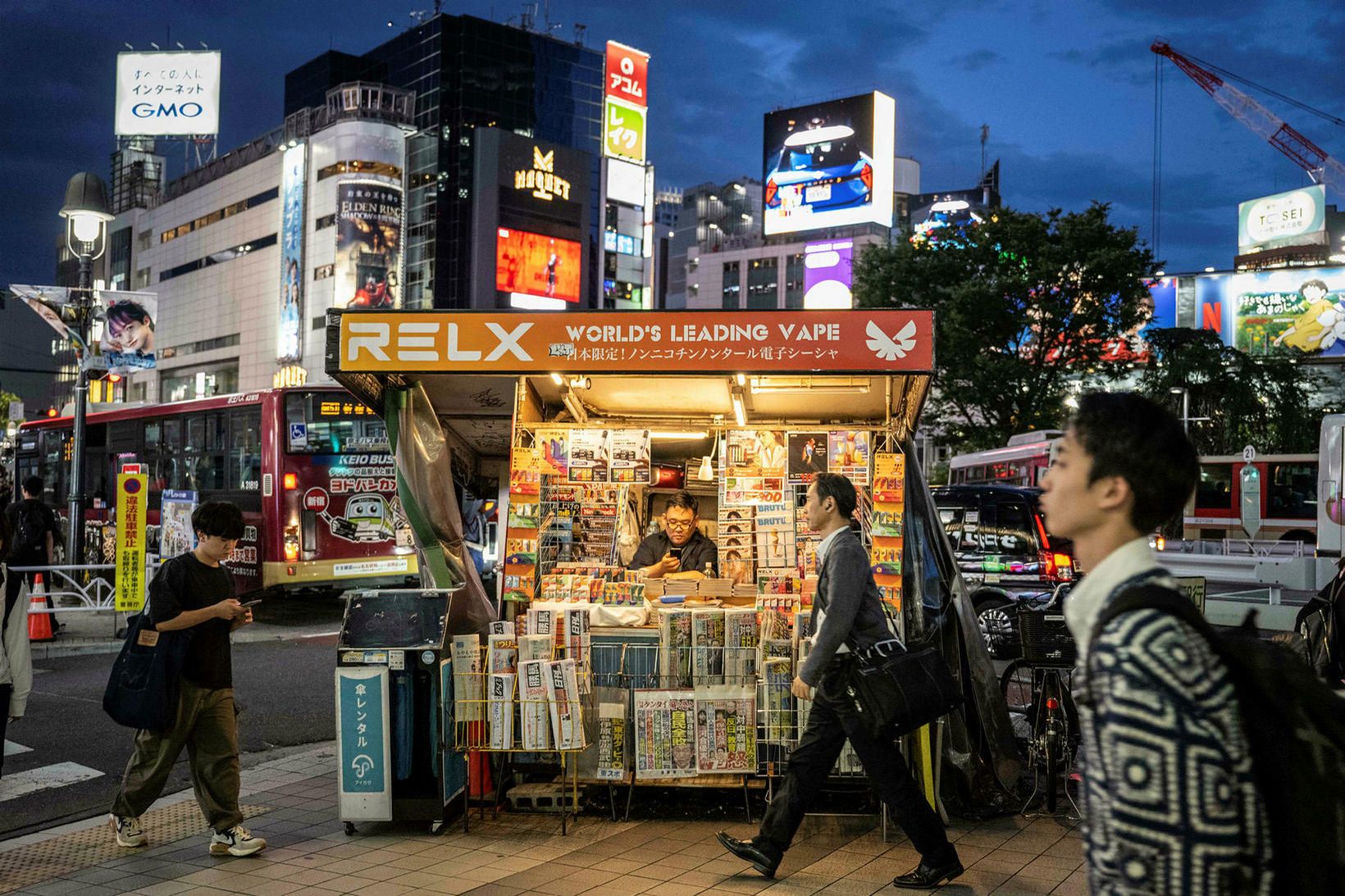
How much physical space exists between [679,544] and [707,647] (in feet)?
9.93

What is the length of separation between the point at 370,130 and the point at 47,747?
55.0 metres

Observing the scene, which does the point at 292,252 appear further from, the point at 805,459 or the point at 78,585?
the point at 805,459

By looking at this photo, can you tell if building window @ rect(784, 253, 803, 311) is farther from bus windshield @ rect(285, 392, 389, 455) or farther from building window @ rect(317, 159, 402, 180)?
bus windshield @ rect(285, 392, 389, 455)

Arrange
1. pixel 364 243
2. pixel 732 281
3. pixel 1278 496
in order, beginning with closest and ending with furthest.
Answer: pixel 1278 496
pixel 364 243
pixel 732 281

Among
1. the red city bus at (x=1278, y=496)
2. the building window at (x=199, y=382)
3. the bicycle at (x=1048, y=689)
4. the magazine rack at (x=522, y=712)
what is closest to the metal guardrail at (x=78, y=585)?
the magazine rack at (x=522, y=712)

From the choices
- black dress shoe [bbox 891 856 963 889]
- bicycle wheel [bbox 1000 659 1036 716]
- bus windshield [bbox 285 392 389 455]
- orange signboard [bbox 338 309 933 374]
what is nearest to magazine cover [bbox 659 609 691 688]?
orange signboard [bbox 338 309 933 374]

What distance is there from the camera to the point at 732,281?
9825 cm

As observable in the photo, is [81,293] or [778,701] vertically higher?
[81,293]

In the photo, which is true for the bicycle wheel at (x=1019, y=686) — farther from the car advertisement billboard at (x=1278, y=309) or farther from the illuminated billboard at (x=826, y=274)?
the illuminated billboard at (x=826, y=274)

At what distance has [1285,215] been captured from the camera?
63.6 m

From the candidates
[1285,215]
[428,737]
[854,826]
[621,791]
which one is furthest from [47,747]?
[1285,215]

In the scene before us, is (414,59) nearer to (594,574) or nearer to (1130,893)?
(594,574)

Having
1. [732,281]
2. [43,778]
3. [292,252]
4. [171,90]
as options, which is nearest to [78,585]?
[43,778]

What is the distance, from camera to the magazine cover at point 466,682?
21.1 feet
